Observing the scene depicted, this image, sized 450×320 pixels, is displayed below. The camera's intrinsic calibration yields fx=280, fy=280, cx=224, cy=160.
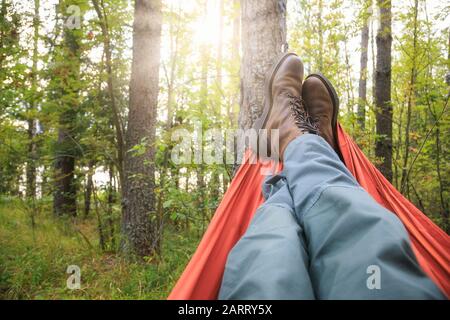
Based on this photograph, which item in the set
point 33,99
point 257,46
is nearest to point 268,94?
point 257,46

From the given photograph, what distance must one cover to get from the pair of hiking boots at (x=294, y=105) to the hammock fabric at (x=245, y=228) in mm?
144

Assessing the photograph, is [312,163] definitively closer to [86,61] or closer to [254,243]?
[254,243]

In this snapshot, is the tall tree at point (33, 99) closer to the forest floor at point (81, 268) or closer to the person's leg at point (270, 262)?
the forest floor at point (81, 268)

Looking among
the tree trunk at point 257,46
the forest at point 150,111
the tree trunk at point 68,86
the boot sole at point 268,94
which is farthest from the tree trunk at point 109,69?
the boot sole at point 268,94

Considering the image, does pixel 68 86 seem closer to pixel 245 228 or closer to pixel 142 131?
pixel 142 131

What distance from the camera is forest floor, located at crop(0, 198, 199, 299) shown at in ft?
6.34

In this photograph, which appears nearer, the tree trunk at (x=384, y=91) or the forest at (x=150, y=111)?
the forest at (x=150, y=111)

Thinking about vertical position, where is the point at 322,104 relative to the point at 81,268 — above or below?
above

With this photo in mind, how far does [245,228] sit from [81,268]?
6.49 feet

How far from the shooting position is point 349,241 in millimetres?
712

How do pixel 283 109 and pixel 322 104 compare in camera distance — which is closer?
pixel 283 109

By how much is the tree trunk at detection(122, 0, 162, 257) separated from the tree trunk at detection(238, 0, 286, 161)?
1308mm

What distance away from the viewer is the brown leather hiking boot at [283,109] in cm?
135

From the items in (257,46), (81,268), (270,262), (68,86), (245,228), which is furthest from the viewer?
(68,86)
